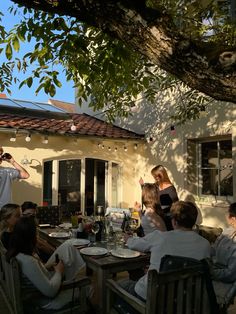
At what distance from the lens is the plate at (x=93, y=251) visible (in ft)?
11.1

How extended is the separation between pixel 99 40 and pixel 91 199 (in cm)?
608

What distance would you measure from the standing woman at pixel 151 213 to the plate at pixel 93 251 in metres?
0.61

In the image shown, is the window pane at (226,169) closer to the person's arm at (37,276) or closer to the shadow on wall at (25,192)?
the shadow on wall at (25,192)

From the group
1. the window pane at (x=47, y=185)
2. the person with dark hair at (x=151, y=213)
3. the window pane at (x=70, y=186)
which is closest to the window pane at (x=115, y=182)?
the window pane at (x=70, y=186)

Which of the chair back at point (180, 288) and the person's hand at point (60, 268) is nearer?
the chair back at point (180, 288)

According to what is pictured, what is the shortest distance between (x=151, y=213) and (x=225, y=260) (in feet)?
3.26

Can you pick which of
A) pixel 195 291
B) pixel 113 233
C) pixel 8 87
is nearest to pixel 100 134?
pixel 8 87

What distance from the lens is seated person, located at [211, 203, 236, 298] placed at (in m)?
2.96

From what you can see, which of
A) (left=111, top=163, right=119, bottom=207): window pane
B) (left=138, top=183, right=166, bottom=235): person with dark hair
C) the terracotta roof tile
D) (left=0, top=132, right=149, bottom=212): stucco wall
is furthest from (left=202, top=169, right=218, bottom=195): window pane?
(left=138, top=183, right=166, bottom=235): person with dark hair

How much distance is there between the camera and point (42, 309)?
2.74 metres

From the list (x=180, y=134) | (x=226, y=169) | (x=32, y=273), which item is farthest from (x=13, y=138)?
(x=32, y=273)

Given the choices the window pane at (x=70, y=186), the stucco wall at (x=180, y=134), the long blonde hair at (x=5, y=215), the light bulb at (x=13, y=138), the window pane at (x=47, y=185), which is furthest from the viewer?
the window pane at (x=70, y=186)

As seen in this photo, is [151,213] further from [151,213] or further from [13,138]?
[13,138]

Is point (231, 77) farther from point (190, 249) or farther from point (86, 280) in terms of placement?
point (86, 280)
